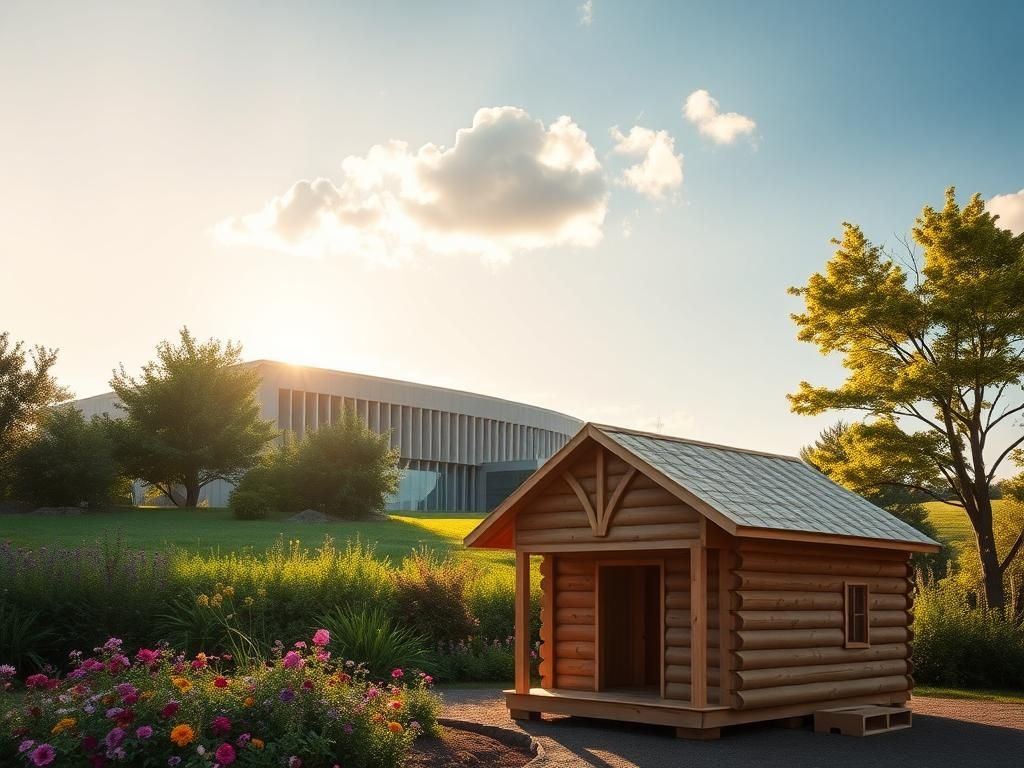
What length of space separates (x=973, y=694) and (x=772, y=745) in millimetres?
9807

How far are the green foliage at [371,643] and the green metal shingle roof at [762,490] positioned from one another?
5.83m

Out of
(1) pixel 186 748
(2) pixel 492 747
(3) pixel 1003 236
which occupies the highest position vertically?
(3) pixel 1003 236

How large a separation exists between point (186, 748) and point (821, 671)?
33.7 feet

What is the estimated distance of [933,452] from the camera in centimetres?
2747

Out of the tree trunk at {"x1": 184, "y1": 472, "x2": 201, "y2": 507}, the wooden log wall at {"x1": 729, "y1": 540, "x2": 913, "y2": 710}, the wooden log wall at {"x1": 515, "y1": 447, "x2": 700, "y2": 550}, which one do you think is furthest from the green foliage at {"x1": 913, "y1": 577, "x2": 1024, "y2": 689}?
the tree trunk at {"x1": 184, "y1": 472, "x2": 201, "y2": 507}

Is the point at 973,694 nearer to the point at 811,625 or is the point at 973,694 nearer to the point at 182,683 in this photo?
the point at 811,625

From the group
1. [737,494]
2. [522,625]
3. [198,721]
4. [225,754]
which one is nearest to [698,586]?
[737,494]

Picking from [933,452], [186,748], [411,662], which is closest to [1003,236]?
[933,452]

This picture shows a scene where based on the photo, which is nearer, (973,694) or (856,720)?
(856,720)

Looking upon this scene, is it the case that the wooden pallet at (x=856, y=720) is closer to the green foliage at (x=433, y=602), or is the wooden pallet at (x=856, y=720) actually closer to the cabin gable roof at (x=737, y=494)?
the cabin gable roof at (x=737, y=494)

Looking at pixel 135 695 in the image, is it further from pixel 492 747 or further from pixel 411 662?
pixel 411 662

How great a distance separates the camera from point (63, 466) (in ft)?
147

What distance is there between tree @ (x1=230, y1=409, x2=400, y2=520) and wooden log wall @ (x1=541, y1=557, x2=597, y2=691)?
32.7 metres

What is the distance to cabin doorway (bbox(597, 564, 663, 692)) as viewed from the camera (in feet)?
57.4
